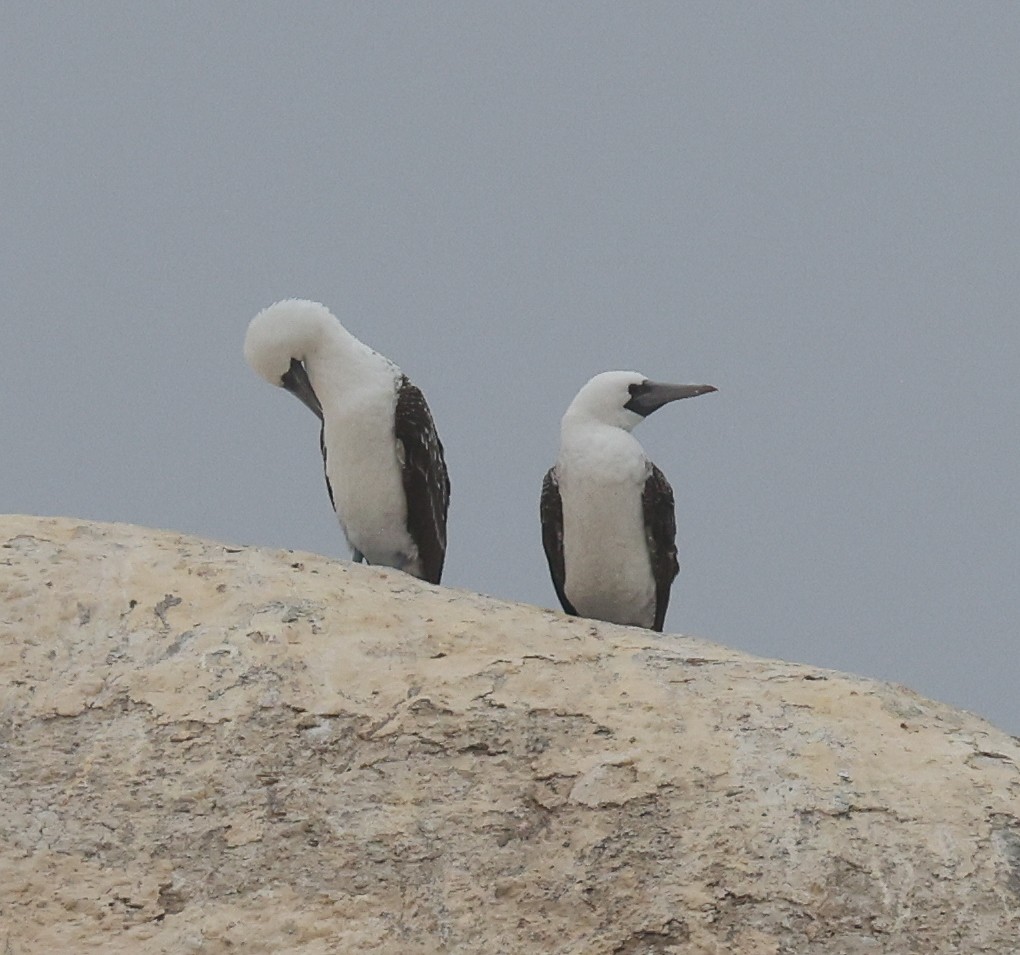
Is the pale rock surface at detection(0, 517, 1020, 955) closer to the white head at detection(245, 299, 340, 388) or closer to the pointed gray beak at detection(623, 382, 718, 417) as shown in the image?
the white head at detection(245, 299, 340, 388)

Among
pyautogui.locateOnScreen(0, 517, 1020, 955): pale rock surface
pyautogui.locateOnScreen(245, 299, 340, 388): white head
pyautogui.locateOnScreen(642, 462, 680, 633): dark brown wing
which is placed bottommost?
pyautogui.locateOnScreen(0, 517, 1020, 955): pale rock surface

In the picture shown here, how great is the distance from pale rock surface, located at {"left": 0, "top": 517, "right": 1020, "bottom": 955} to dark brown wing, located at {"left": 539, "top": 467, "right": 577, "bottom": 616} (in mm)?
2019

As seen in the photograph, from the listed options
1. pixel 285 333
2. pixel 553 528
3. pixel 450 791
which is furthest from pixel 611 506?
pixel 450 791

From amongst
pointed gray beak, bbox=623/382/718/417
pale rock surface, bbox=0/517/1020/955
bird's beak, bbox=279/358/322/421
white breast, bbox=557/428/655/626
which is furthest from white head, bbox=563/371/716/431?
pale rock surface, bbox=0/517/1020/955

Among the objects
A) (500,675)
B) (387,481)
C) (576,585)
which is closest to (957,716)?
(500,675)

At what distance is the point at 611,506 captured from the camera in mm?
7699

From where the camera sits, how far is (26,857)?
16.7 feet

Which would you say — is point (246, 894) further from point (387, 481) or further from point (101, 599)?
point (387, 481)

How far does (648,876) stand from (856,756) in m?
0.90

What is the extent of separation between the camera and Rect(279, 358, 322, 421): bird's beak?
25.7 ft

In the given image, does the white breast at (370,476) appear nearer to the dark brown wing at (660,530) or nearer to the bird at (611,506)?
the bird at (611,506)

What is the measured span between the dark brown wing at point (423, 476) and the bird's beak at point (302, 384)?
0.44 meters

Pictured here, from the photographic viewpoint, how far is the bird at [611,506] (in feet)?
25.2

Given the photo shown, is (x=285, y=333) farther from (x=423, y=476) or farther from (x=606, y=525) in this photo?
(x=606, y=525)
